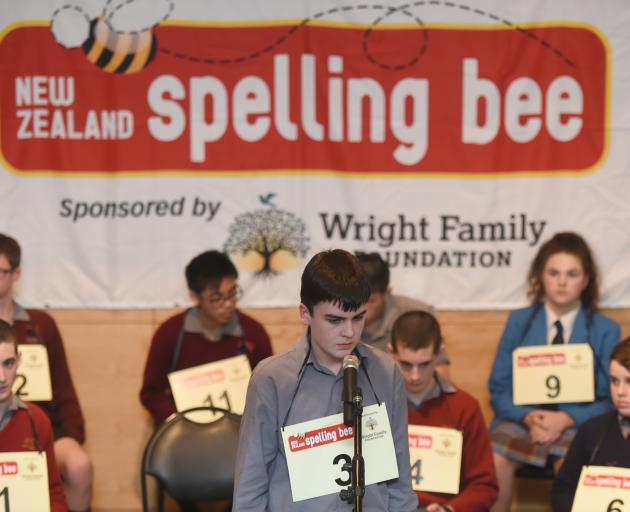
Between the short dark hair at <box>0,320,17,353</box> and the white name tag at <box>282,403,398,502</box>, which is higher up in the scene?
the short dark hair at <box>0,320,17,353</box>

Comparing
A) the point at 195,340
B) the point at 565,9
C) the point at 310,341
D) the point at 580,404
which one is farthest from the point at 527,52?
the point at 310,341

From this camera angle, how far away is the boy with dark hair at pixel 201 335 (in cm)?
515

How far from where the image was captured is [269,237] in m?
5.64

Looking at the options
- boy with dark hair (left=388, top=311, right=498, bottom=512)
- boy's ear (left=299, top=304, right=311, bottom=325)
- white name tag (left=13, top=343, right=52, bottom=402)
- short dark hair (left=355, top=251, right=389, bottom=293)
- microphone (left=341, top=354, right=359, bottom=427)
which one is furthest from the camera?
short dark hair (left=355, top=251, right=389, bottom=293)

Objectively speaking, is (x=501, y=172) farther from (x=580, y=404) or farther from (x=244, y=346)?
(x=244, y=346)

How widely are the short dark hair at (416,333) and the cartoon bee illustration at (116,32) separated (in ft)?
7.42

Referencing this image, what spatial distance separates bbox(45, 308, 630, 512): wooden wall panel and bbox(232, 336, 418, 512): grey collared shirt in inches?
107

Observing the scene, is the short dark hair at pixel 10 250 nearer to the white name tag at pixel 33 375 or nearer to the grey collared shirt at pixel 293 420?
the white name tag at pixel 33 375

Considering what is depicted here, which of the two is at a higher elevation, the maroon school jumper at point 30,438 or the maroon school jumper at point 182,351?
the maroon school jumper at point 182,351

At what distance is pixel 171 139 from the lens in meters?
5.62

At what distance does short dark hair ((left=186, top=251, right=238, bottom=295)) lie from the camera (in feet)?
16.8

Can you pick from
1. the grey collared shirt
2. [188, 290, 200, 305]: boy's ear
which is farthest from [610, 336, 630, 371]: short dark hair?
[188, 290, 200, 305]: boy's ear

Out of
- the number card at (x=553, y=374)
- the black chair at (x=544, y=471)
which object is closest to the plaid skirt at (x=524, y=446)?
the black chair at (x=544, y=471)

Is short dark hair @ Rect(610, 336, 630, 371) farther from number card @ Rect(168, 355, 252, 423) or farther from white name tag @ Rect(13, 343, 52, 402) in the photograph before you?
white name tag @ Rect(13, 343, 52, 402)
